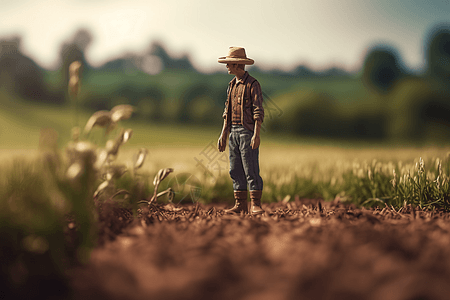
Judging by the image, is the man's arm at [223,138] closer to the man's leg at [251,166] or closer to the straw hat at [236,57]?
the man's leg at [251,166]

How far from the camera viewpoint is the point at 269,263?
1771mm

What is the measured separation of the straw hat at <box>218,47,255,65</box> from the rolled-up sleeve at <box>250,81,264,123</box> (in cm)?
28

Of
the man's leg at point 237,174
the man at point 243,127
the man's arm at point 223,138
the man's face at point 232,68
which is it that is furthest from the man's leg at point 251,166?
the man's face at point 232,68

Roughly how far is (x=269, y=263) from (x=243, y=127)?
2333mm

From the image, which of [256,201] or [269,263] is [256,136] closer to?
[256,201]

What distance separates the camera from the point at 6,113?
1000 inches

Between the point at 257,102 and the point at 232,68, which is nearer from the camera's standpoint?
the point at 257,102

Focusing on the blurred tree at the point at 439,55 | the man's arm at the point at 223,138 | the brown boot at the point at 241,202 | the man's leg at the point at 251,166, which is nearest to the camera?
the man's leg at the point at 251,166

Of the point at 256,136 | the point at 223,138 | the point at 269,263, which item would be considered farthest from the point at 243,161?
the point at 269,263

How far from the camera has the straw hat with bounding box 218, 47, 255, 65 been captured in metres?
3.92

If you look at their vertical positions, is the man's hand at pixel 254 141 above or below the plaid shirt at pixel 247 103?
below

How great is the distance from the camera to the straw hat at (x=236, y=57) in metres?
3.92

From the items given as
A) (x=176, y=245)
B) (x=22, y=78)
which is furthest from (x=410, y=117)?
(x=22, y=78)

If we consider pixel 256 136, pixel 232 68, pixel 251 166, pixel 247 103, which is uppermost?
pixel 232 68
